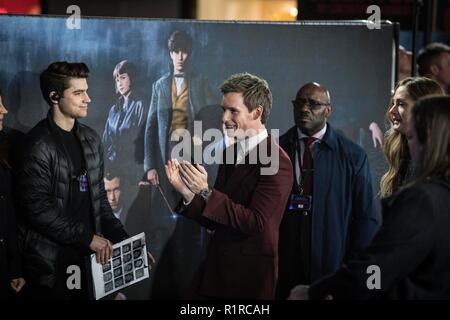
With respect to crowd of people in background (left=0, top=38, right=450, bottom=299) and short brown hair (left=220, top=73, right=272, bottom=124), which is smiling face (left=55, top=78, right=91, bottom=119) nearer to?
crowd of people in background (left=0, top=38, right=450, bottom=299)

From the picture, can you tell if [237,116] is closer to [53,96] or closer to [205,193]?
[205,193]

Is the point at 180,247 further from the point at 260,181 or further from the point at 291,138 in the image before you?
the point at 291,138

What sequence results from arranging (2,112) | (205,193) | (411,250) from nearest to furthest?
(411,250) < (2,112) < (205,193)

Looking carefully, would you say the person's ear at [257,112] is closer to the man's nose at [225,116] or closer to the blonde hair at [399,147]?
the man's nose at [225,116]

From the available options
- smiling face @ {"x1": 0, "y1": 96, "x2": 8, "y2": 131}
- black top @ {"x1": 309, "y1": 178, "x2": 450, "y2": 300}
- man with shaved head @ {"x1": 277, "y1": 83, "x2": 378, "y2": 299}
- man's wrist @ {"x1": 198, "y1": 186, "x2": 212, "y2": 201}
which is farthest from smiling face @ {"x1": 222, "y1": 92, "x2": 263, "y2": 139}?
black top @ {"x1": 309, "y1": 178, "x2": 450, "y2": 300}

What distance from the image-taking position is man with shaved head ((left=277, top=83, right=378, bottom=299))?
3828mm

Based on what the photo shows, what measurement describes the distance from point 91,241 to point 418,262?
5.88 ft

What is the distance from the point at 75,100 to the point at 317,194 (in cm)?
119

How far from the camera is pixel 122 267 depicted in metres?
3.87

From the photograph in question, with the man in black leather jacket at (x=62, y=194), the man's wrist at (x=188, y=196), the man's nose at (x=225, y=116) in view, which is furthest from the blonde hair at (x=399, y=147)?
the man in black leather jacket at (x=62, y=194)

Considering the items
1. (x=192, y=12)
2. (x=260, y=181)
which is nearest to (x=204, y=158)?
(x=260, y=181)

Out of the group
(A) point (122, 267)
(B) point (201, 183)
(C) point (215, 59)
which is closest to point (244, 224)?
(B) point (201, 183)

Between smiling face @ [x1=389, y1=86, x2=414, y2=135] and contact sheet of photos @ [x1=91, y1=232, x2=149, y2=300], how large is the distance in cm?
128

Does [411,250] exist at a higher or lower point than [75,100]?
lower
